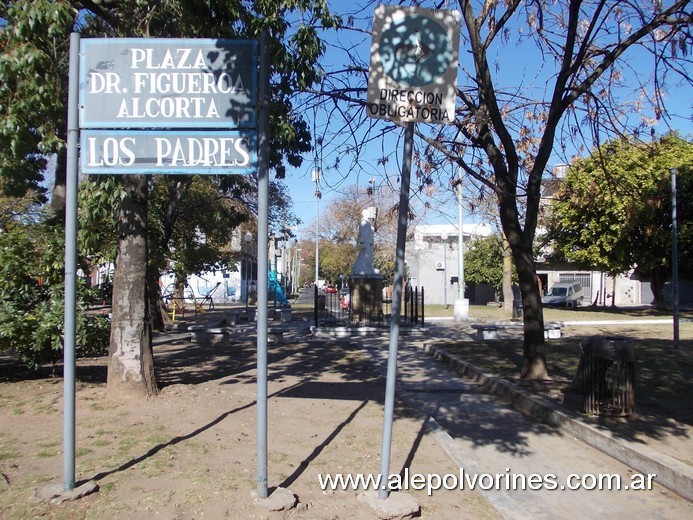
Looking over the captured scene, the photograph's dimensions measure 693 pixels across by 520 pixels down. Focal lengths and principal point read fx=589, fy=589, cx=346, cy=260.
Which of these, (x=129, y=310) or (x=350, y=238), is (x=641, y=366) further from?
(x=350, y=238)

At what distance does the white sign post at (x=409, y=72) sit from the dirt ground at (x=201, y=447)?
938 millimetres

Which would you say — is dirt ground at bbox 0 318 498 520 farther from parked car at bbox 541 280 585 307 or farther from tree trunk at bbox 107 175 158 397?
parked car at bbox 541 280 585 307

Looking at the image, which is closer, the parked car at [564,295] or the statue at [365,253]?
the statue at [365,253]

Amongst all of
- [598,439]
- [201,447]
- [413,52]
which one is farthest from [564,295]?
[413,52]

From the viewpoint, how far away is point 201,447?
5359 millimetres

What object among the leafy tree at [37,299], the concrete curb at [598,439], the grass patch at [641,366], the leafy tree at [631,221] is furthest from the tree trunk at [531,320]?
the leafy tree at [631,221]

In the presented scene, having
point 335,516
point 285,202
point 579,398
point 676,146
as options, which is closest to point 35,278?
point 335,516

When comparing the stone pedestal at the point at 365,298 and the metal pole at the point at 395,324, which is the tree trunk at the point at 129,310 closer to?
the metal pole at the point at 395,324

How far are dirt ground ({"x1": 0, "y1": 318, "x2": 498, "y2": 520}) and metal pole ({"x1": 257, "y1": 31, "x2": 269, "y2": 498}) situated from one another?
1.23ft

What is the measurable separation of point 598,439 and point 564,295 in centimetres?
3576

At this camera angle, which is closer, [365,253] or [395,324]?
[395,324]

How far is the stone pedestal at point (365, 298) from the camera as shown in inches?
748

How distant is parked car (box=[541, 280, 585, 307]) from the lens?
38.0 meters

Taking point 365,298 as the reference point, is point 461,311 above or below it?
below
